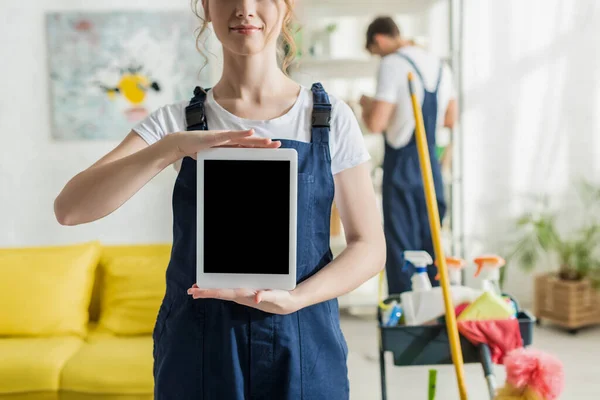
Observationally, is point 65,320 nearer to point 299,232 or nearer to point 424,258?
point 424,258

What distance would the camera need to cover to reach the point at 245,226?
0.89 m

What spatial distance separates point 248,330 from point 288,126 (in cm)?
32

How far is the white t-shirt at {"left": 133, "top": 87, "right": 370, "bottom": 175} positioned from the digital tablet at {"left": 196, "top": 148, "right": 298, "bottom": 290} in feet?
0.45

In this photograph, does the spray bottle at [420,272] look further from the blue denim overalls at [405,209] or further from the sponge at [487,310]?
the blue denim overalls at [405,209]

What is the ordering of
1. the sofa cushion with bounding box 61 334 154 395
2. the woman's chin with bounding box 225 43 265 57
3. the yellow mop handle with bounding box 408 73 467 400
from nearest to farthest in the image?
the woman's chin with bounding box 225 43 265 57 < the yellow mop handle with bounding box 408 73 467 400 < the sofa cushion with bounding box 61 334 154 395

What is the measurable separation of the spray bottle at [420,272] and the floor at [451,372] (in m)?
1.06

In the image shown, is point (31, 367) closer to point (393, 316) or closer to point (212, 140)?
point (393, 316)

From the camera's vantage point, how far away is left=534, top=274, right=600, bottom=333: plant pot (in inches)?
141

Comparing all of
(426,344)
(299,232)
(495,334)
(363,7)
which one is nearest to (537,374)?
(495,334)

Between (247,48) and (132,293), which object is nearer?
(247,48)

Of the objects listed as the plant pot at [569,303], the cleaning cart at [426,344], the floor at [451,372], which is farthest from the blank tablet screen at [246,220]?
the plant pot at [569,303]

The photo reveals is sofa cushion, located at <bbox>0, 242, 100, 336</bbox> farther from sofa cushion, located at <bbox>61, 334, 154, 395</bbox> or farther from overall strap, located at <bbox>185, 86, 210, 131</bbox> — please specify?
overall strap, located at <bbox>185, 86, 210, 131</bbox>

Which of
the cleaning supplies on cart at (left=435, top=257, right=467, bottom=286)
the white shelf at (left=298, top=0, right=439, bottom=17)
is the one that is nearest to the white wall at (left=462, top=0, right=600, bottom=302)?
the white shelf at (left=298, top=0, right=439, bottom=17)

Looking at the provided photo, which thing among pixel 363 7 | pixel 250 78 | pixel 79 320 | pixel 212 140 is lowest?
pixel 79 320
